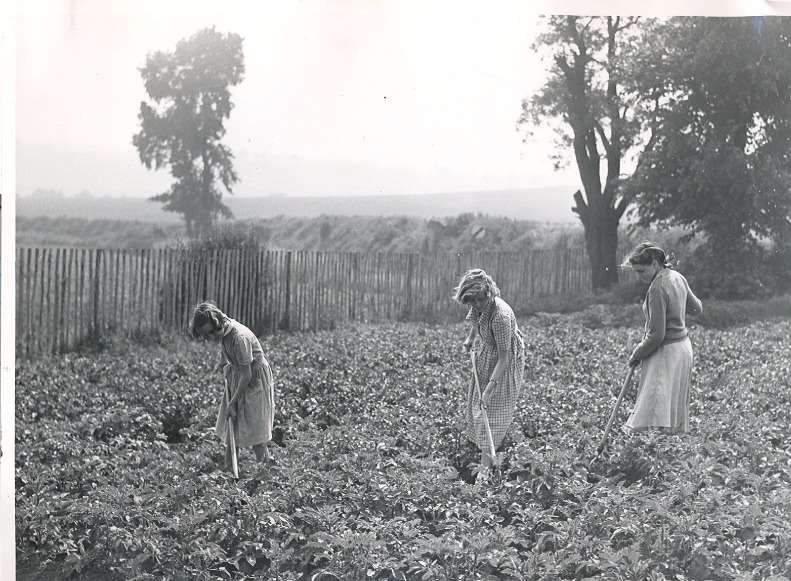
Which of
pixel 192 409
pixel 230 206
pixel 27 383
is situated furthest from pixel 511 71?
pixel 27 383

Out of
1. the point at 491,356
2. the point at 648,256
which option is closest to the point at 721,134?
the point at 648,256

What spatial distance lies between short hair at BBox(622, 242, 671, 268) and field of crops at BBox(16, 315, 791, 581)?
1.50 ft

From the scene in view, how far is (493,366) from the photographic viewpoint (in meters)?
4.32

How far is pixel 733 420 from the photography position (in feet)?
13.8

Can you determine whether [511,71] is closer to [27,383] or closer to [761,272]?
[761,272]

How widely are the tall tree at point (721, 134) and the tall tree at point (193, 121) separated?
7.12 feet

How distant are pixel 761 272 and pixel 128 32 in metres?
3.53

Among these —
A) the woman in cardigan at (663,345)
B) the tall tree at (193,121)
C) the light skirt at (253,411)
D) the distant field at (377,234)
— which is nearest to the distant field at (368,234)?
the distant field at (377,234)

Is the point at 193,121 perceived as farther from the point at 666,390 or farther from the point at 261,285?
the point at 666,390

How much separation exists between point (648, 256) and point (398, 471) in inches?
67.1

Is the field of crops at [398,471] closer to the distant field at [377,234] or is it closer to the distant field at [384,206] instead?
the distant field at [377,234]

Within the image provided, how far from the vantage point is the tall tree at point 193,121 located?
4.07m

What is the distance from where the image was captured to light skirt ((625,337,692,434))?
13.5 ft

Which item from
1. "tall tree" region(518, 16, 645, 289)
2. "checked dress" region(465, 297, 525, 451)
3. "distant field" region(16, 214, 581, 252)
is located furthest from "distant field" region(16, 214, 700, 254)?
"checked dress" region(465, 297, 525, 451)
